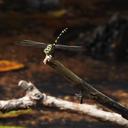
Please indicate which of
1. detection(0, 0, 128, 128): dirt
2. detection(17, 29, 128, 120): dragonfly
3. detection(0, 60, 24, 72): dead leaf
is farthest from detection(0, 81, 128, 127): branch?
detection(0, 60, 24, 72): dead leaf

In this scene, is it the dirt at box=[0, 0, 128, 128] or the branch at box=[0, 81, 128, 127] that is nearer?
the branch at box=[0, 81, 128, 127]

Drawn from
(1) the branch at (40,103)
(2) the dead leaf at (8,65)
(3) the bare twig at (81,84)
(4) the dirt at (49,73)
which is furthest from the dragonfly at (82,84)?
(2) the dead leaf at (8,65)

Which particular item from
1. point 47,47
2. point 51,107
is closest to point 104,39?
point 51,107

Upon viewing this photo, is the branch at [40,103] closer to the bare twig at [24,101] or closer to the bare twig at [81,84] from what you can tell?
the bare twig at [24,101]

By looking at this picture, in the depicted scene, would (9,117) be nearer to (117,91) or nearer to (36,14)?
(117,91)

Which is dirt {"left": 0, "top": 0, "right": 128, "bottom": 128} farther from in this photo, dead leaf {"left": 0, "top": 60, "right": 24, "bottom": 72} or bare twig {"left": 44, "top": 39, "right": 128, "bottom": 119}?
bare twig {"left": 44, "top": 39, "right": 128, "bottom": 119}
